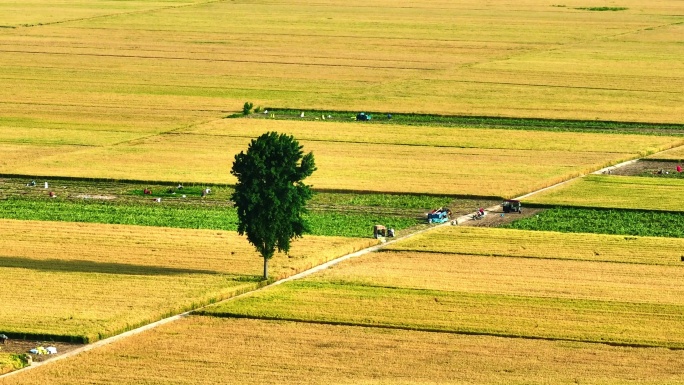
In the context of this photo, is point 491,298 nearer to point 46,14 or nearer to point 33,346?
point 33,346

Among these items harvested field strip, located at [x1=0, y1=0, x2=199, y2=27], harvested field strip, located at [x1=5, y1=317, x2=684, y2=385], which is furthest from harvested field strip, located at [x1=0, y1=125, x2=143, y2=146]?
harvested field strip, located at [x1=0, y1=0, x2=199, y2=27]

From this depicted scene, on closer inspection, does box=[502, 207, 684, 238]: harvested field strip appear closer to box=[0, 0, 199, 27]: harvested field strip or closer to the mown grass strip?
the mown grass strip

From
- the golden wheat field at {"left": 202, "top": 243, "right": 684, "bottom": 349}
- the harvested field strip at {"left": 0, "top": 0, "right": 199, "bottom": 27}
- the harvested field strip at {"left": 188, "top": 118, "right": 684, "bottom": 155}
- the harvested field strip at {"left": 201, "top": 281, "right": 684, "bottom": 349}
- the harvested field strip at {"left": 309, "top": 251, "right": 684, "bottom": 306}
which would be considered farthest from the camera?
the harvested field strip at {"left": 0, "top": 0, "right": 199, "bottom": 27}

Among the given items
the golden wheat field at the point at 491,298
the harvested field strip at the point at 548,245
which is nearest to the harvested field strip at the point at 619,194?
the harvested field strip at the point at 548,245

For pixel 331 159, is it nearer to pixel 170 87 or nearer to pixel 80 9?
pixel 170 87

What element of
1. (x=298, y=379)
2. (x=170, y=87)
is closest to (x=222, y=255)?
(x=298, y=379)
